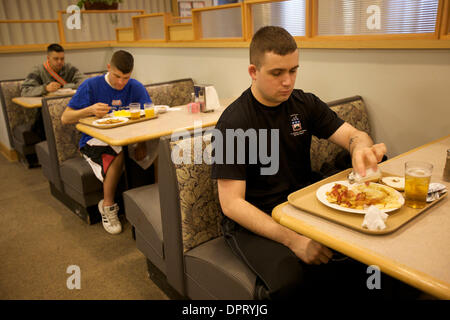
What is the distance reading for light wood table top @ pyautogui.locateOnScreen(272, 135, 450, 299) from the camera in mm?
811

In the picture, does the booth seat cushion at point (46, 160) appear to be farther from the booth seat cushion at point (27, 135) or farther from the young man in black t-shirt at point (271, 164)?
the young man in black t-shirt at point (271, 164)

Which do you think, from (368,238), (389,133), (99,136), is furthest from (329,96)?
(368,238)

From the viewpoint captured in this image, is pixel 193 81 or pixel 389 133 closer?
pixel 389 133

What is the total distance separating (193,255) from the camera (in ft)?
5.00

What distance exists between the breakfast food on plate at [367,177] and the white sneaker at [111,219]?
5.92 ft

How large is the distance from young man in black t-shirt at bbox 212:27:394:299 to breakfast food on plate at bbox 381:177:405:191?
0.09 meters

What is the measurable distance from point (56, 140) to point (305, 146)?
6.74ft

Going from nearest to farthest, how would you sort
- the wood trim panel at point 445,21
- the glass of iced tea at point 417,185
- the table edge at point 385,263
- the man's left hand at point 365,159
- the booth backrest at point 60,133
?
the table edge at point 385,263 < the glass of iced tea at point 417,185 < the man's left hand at point 365,159 < the wood trim panel at point 445,21 < the booth backrest at point 60,133

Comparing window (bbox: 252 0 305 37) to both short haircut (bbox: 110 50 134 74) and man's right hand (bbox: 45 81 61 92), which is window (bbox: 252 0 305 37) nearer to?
short haircut (bbox: 110 50 134 74)

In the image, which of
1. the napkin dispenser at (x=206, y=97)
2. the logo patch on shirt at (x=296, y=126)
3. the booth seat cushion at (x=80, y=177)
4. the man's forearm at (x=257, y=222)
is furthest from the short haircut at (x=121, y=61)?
the man's forearm at (x=257, y=222)

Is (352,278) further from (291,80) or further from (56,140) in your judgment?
(56,140)

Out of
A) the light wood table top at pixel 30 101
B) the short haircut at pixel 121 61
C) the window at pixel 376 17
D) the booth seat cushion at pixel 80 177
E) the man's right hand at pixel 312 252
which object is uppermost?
the window at pixel 376 17

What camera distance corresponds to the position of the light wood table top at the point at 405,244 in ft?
2.66

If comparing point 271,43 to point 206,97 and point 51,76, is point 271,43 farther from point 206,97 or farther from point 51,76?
point 51,76
